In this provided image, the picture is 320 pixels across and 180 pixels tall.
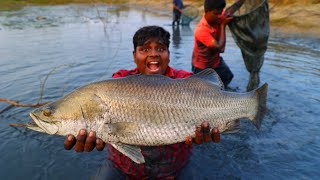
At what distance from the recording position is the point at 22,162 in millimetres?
4703

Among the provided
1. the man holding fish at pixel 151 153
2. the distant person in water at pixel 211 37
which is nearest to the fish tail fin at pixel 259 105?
the man holding fish at pixel 151 153

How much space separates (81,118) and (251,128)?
3.91 m

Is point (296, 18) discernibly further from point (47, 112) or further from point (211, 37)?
point (47, 112)

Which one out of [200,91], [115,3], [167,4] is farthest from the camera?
[115,3]

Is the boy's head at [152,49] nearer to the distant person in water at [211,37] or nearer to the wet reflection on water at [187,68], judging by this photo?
the wet reflection on water at [187,68]

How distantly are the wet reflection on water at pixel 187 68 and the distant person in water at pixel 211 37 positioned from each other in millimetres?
1567

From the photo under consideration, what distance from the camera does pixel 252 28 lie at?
6.75 metres

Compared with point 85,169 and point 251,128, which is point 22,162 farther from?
point 251,128

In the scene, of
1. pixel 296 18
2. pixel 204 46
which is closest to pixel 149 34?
pixel 204 46

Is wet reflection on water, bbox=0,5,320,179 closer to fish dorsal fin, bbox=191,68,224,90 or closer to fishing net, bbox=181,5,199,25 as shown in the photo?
fish dorsal fin, bbox=191,68,224,90

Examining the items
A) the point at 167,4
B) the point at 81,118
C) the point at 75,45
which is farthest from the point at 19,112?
the point at 167,4

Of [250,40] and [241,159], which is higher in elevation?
[250,40]

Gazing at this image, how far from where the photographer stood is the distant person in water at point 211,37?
617cm

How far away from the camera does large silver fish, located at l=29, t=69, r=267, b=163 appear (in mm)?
2725
